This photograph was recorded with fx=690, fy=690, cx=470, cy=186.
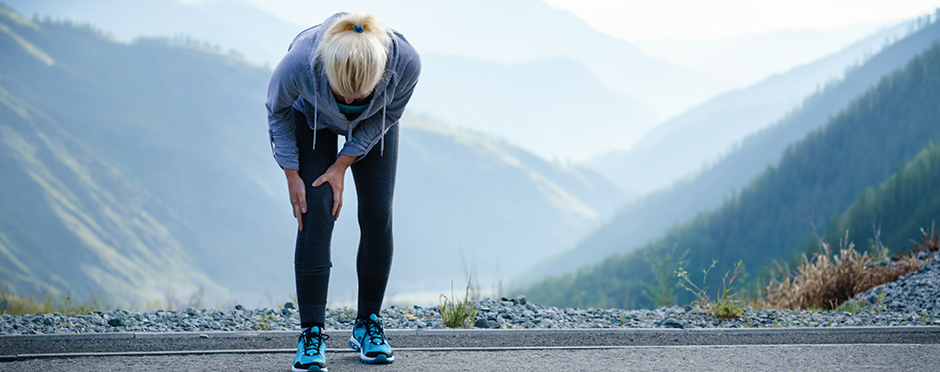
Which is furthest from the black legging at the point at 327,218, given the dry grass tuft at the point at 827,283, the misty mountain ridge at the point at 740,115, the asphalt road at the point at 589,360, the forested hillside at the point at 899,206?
the misty mountain ridge at the point at 740,115

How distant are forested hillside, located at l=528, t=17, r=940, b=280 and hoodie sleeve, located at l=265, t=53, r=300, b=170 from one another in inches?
2936

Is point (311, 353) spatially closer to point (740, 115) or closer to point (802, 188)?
point (802, 188)

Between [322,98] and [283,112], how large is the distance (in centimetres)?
23

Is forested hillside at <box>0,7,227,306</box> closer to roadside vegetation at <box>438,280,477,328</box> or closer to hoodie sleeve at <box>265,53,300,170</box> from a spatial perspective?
roadside vegetation at <box>438,280,477,328</box>

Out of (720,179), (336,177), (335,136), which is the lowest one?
(720,179)

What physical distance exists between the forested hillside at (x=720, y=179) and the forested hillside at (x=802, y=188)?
2171 centimetres

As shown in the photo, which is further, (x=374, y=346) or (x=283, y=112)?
(x=374, y=346)

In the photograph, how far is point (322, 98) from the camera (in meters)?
2.24

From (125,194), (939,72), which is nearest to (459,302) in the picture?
(939,72)

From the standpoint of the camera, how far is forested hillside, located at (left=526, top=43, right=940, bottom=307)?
46781mm

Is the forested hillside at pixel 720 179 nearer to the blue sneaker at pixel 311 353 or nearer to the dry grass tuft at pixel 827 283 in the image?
the dry grass tuft at pixel 827 283

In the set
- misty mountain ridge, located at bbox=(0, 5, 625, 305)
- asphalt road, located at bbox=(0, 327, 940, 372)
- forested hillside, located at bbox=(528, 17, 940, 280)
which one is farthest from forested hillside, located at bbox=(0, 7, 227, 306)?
asphalt road, located at bbox=(0, 327, 940, 372)

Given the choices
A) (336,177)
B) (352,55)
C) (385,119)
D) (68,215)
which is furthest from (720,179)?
(68,215)

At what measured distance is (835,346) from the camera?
3.13m
